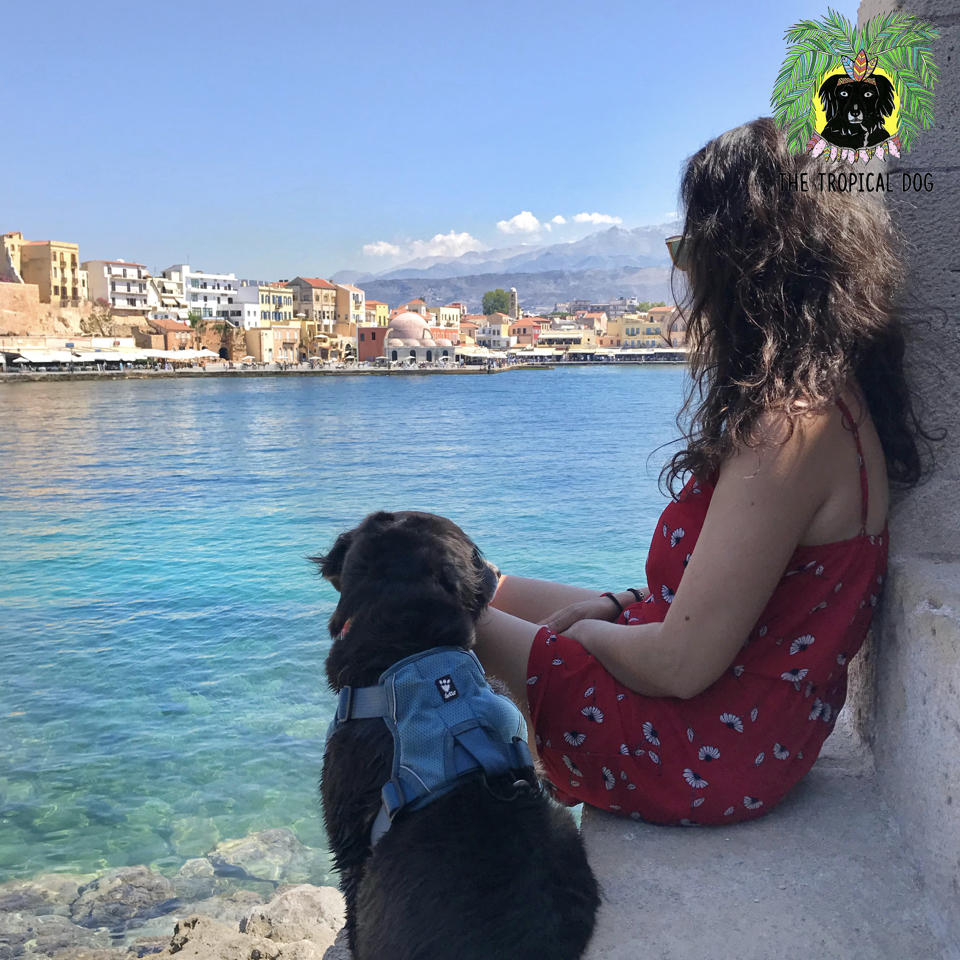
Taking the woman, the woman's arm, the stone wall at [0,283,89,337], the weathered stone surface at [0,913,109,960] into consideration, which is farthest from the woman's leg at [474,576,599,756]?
the stone wall at [0,283,89,337]

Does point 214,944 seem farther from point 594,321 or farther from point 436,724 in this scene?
point 594,321

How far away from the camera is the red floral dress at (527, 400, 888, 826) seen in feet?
4.36

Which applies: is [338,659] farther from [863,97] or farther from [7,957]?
[7,957]

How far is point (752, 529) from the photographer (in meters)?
1.22

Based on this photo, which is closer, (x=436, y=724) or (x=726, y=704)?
(x=436, y=724)

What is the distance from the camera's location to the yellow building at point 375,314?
9006 centimetres

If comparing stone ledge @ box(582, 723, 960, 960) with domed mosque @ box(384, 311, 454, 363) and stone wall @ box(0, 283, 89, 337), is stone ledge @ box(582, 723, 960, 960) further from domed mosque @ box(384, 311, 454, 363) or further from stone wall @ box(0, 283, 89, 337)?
domed mosque @ box(384, 311, 454, 363)

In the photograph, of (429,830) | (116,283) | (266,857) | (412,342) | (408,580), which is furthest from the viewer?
(412,342)

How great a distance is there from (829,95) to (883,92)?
94 mm

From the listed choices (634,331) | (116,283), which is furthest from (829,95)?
(634,331)

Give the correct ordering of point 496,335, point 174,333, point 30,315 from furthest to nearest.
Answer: point 496,335, point 174,333, point 30,315

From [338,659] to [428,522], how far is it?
292 mm

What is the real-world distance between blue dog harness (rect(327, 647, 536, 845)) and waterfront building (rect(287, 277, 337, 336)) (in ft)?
280

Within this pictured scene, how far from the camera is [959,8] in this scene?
4.64 feet
